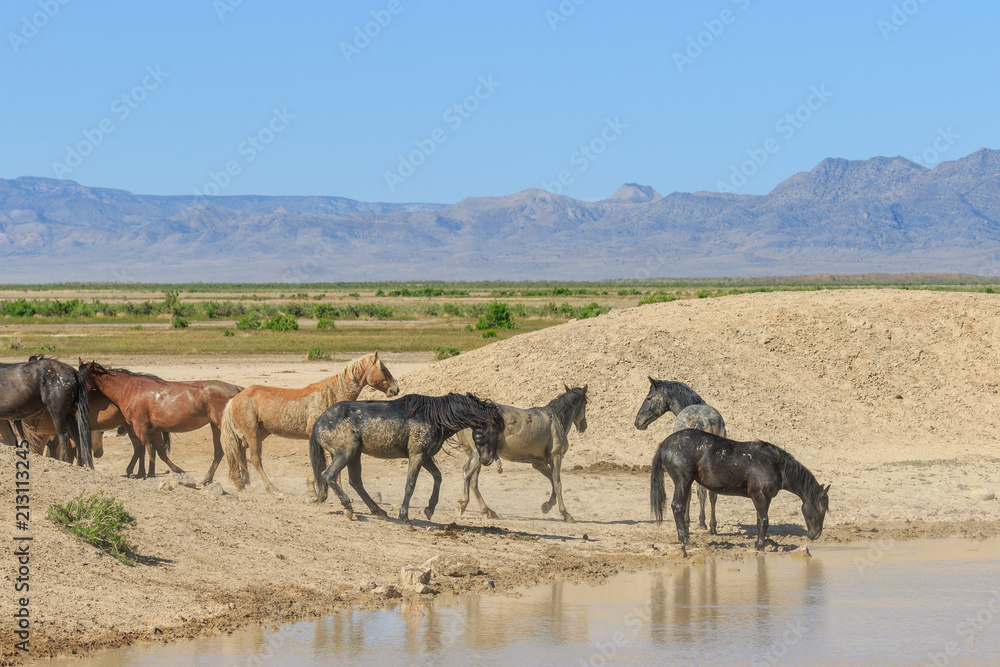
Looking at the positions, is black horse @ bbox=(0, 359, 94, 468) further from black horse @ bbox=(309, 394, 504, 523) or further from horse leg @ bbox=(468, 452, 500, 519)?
horse leg @ bbox=(468, 452, 500, 519)

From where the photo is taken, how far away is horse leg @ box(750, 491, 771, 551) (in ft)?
40.8

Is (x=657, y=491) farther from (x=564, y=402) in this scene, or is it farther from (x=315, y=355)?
(x=315, y=355)

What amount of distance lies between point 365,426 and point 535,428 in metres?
2.47

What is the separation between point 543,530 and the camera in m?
13.8

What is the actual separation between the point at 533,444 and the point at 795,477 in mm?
3483

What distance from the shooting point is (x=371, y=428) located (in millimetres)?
12984

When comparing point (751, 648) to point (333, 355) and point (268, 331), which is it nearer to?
point (333, 355)

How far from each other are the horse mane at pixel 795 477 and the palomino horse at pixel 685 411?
1575 millimetres

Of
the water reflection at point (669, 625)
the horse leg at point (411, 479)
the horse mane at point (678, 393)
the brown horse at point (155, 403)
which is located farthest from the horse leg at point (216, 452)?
the horse mane at point (678, 393)

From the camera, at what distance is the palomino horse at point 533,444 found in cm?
1411

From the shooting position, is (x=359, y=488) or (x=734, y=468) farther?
(x=359, y=488)

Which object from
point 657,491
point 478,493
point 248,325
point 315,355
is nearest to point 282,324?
point 248,325

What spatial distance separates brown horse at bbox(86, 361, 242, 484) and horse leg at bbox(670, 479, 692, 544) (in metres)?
6.92

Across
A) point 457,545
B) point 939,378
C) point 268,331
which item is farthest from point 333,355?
point 457,545
